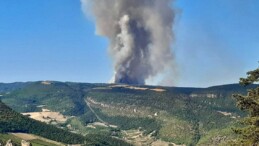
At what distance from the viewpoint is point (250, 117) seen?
60.4 m

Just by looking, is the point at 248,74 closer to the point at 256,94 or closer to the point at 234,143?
the point at 256,94

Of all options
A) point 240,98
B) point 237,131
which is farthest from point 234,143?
point 240,98

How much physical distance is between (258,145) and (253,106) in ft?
16.0

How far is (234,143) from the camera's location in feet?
198

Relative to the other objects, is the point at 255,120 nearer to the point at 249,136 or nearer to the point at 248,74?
the point at 249,136

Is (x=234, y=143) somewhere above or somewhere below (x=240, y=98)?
below

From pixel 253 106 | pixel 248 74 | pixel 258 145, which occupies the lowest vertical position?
pixel 258 145

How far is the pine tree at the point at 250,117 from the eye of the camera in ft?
194

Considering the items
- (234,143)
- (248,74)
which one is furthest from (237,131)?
(248,74)

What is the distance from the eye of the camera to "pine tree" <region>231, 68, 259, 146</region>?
194 feet

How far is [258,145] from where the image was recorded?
58812 millimetres

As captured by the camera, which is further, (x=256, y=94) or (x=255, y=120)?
(x=256, y=94)

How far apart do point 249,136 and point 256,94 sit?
6042mm

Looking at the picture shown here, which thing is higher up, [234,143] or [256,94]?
[256,94]
